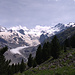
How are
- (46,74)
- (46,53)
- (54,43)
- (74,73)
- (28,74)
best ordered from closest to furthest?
(74,73) < (46,74) < (28,74) < (54,43) < (46,53)

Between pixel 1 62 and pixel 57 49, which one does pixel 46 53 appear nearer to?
pixel 57 49

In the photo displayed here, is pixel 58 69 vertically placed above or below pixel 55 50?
below

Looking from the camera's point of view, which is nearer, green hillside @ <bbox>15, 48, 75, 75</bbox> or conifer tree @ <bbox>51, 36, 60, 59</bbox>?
green hillside @ <bbox>15, 48, 75, 75</bbox>

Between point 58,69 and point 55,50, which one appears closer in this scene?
point 58,69

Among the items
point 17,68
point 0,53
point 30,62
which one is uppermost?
point 0,53

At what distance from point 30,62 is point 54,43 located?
99.8ft

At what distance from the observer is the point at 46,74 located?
66.0 ft

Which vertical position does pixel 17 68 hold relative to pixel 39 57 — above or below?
below

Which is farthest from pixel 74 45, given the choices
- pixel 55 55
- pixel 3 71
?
pixel 3 71

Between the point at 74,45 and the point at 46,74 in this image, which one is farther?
the point at 74,45

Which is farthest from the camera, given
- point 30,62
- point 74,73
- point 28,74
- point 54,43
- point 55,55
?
point 30,62

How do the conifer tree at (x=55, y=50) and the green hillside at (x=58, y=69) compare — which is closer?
the green hillside at (x=58, y=69)

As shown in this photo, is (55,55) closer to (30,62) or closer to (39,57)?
(39,57)

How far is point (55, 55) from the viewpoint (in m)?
37.6
